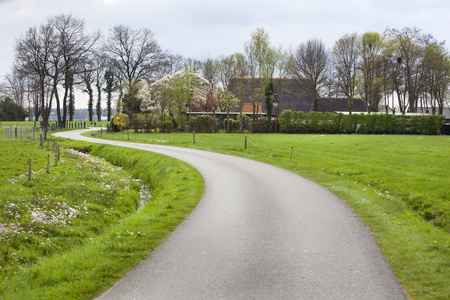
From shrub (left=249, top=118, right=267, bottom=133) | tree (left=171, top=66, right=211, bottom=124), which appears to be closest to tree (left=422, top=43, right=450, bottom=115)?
shrub (left=249, top=118, right=267, bottom=133)

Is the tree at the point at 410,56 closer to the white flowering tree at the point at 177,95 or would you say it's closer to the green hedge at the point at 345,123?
the green hedge at the point at 345,123

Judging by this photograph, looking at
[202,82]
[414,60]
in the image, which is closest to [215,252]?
[414,60]

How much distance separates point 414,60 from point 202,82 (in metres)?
34.4

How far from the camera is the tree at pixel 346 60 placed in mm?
51219

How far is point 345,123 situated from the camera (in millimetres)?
47719

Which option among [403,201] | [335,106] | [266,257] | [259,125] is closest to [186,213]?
[266,257]

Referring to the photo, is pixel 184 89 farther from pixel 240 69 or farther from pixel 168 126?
pixel 240 69

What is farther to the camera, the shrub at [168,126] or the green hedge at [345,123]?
the green hedge at [345,123]

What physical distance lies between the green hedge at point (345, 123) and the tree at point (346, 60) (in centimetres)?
415

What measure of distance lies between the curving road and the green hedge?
38754 mm

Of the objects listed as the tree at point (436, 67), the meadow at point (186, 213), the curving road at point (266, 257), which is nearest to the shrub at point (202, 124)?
the meadow at point (186, 213)

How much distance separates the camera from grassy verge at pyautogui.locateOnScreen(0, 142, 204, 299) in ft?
17.0

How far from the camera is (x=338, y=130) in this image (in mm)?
48188

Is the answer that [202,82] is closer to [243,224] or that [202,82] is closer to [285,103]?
[285,103]
